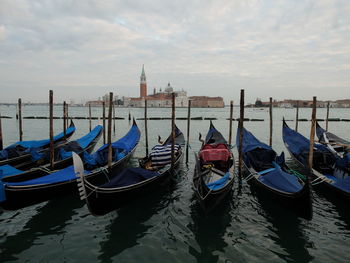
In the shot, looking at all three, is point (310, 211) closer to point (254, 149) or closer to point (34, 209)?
point (254, 149)

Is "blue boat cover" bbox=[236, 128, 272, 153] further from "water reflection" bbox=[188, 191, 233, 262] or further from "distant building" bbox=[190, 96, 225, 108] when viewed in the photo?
"distant building" bbox=[190, 96, 225, 108]

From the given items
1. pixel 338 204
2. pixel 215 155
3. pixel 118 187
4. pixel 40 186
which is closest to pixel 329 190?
pixel 338 204

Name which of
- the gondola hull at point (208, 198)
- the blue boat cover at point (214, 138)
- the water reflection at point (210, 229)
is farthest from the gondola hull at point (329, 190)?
the blue boat cover at point (214, 138)

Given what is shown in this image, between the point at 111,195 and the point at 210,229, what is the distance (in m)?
1.95

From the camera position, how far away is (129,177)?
18.3ft

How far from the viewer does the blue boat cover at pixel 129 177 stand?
5164 millimetres

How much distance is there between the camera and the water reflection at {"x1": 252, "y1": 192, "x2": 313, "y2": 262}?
4.09 m

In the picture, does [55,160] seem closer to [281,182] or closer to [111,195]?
[111,195]

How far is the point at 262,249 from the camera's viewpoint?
4227mm

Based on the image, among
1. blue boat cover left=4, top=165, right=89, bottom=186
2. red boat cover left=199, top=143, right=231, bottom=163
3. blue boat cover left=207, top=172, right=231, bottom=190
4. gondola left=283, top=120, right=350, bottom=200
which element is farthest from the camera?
red boat cover left=199, top=143, right=231, bottom=163

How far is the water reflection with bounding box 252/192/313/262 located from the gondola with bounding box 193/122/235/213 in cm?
100

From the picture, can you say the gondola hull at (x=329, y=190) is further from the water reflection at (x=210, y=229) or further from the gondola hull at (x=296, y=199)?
the water reflection at (x=210, y=229)

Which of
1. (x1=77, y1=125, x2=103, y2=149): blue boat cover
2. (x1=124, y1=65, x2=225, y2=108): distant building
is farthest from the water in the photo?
(x1=124, y1=65, x2=225, y2=108): distant building

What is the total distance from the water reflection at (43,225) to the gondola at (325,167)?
5.73 m
